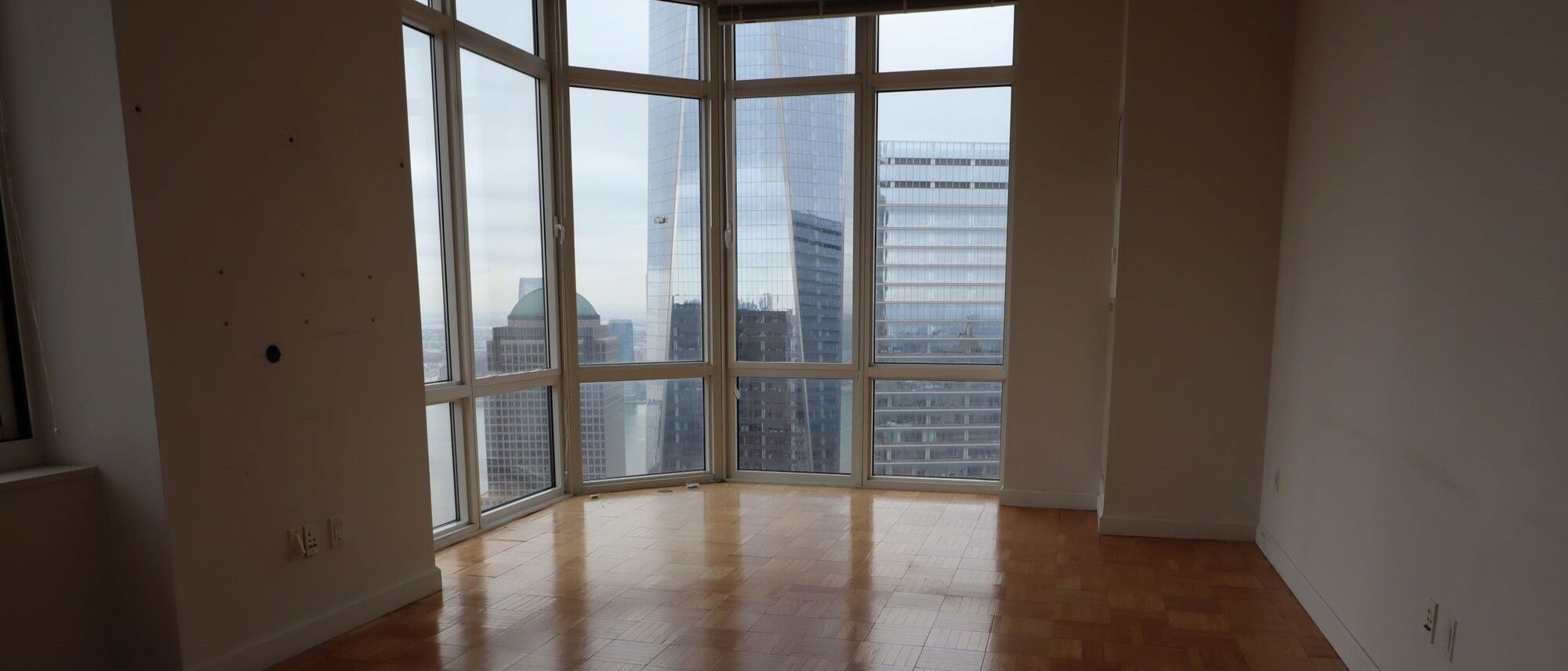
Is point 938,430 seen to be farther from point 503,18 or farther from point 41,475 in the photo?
point 41,475

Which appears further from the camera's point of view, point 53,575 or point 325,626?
point 325,626

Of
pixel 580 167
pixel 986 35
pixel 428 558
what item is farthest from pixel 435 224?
pixel 986 35

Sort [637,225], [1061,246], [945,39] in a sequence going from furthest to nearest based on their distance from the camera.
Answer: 1. [637,225]
2. [945,39]
3. [1061,246]

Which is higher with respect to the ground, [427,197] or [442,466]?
[427,197]

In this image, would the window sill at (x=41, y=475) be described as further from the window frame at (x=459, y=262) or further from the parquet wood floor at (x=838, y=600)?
the window frame at (x=459, y=262)

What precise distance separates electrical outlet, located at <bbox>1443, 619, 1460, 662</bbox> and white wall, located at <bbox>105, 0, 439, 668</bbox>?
11.8 feet

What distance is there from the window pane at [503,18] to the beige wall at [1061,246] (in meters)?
2.84

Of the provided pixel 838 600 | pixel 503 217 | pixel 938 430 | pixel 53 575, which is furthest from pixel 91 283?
pixel 938 430

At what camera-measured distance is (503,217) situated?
14.7ft

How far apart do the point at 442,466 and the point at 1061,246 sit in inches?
143

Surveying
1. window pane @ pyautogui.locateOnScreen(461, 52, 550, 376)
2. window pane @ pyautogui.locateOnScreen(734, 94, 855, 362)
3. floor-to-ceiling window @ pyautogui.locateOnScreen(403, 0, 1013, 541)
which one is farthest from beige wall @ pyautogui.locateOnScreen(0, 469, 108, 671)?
window pane @ pyautogui.locateOnScreen(734, 94, 855, 362)

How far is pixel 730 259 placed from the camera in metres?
5.33

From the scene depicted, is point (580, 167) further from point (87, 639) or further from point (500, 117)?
point (87, 639)

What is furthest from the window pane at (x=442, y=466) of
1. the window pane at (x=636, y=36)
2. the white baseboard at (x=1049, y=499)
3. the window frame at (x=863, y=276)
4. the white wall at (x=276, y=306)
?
the white baseboard at (x=1049, y=499)
